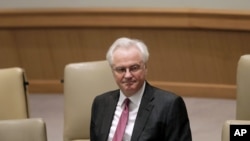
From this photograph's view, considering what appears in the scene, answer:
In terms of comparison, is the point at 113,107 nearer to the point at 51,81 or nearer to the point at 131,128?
the point at 131,128

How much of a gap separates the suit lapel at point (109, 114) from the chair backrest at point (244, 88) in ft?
2.89

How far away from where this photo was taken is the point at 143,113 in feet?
9.16

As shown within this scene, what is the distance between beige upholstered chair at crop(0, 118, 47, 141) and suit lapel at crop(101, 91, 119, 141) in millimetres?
330

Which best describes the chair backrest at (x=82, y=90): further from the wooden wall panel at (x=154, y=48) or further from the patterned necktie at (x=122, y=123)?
the wooden wall panel at (x=154, y=48)

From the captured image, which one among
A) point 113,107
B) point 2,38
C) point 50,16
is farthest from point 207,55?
point 113,107

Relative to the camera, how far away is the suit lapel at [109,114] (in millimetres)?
2893

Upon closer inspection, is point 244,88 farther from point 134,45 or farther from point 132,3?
point 132,3

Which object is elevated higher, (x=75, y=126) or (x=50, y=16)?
(x=50, y=16)

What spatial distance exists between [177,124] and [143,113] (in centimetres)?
19

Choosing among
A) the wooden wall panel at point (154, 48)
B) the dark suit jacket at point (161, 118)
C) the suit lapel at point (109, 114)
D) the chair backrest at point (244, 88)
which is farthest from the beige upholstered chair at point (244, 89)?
the wooden wall panel at point (154, 48)

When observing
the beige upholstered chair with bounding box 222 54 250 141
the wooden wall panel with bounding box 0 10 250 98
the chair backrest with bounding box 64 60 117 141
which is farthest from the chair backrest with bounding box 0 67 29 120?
the wooden wall panel with bounding box 0 10 250 98

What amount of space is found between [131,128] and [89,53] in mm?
3022

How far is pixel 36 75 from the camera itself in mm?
6004

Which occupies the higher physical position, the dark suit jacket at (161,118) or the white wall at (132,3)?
the white wall at (132,3)
